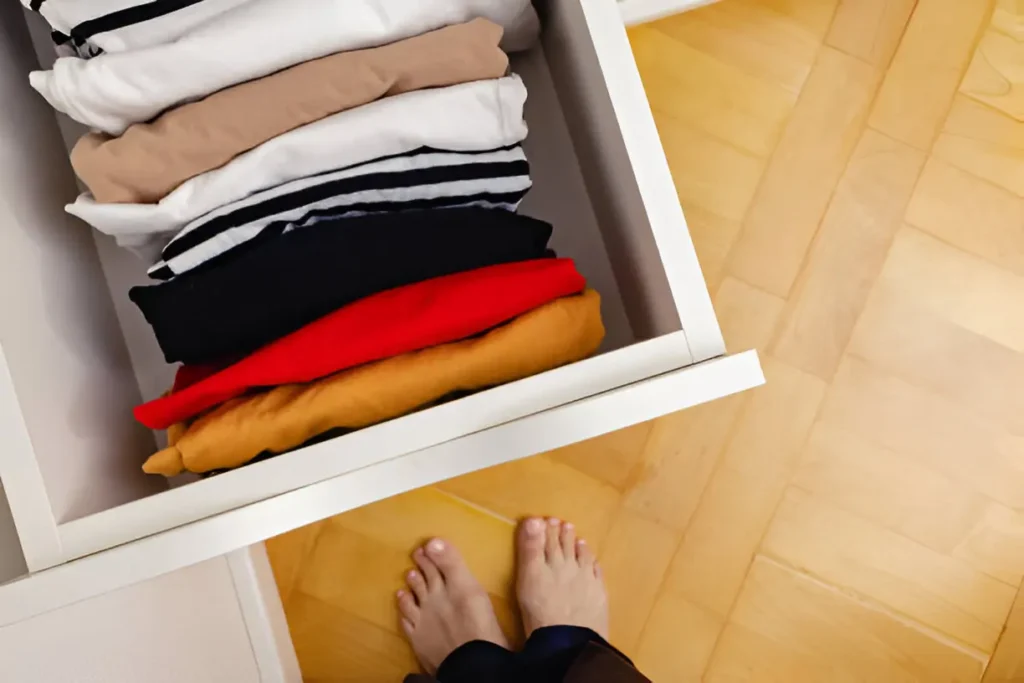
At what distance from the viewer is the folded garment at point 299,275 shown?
53cm

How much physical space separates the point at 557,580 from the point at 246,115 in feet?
2.14

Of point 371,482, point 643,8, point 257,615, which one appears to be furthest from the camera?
point 257,615

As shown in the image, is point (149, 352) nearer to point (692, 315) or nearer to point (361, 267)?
point (361, 267)

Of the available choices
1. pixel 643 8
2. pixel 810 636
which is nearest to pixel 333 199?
pixel 643 8

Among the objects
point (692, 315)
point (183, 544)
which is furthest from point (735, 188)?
point (183, 544)

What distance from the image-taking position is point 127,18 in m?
0.52

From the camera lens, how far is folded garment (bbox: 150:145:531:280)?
21.1 inches

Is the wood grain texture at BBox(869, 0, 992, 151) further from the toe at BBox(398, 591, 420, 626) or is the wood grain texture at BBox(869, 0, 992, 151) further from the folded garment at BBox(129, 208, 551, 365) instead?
the toe at BBox(398, 591, 420, 626)

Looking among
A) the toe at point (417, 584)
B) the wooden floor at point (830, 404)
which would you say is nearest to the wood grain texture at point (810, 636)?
the wooden floor at point (830, 404)

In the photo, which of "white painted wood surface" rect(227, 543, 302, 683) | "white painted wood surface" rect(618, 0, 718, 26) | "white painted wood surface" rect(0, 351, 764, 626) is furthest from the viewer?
"white painted wood surface" rect(227, 543, 302, 683)

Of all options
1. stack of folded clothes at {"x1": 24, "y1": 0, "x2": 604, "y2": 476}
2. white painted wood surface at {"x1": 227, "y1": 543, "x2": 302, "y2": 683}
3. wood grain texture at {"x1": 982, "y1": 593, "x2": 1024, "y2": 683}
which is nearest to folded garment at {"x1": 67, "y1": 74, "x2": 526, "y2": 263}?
stack of folded clothes at {"x1": 24, "y1": 0, "x2": 604, "y2": 476}

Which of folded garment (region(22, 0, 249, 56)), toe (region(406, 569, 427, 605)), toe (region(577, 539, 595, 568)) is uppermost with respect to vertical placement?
folded garment (region(22, 0, 249, 56))

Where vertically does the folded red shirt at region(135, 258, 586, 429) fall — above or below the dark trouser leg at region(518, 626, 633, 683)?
above

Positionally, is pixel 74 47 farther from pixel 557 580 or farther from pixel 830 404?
pixel 830 404
